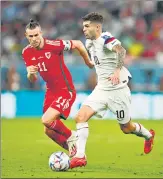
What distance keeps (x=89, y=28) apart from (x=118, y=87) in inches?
42.1

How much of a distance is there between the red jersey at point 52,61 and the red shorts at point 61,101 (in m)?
0.09

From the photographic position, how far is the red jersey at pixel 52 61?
1058 centimetres

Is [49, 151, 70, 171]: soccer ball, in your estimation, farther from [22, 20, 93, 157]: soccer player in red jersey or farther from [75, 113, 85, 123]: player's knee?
[22, 20, 93, 157]: soccer player in red jersey

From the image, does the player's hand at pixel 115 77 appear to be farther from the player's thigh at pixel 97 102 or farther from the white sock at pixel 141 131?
the white sock at pixel 141 131

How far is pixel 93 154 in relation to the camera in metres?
12.1

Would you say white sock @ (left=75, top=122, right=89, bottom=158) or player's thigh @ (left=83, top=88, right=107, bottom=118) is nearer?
white sock @ (left=75, top=122, right=89, bottom=158)

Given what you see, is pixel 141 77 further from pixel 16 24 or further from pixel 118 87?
pixel 118 87

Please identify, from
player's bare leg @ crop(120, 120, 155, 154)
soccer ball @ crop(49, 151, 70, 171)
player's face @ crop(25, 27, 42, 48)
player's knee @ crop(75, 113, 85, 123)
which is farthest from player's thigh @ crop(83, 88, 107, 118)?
player's face @ crop(25, 27, 42, 48)

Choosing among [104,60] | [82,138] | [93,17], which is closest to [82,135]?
[82,138]

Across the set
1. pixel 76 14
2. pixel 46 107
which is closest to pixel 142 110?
pixel 76 14

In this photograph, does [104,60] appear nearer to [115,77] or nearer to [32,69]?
[115,77]

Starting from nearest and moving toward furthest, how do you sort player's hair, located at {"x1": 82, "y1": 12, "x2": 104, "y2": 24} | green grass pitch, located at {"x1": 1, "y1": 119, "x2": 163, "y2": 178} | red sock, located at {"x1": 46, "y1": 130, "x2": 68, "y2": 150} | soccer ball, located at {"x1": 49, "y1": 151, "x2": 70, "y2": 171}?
green grass pitch, located at {"x1": 1, "y1": 119, "x2": 163, "y2": 178} < soccer ball, located at {"x1": 49, "y1": 151, "x2": 70, "y2": 171} < player's hair, located at {"x1": 82, "y1": 12, "x2": 104, "y2": 24} < red sock, located at {"x1": 46, "y1": 130, "x2": 68, "y2": 150}

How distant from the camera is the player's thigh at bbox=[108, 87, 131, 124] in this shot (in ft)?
34.2

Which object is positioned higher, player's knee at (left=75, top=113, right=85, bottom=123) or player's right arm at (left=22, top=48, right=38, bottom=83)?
player's right arm at (left=22, top=48, right=38, bottom=83)
